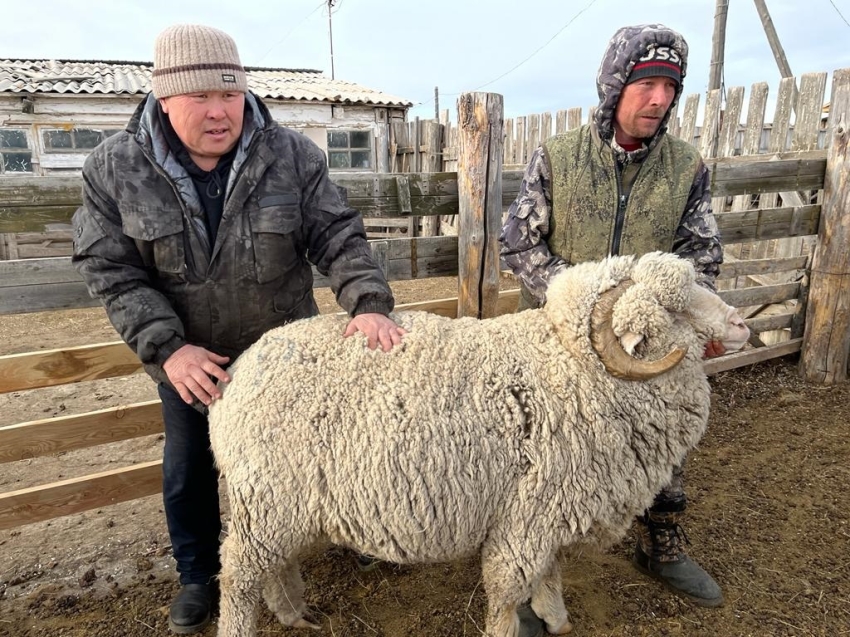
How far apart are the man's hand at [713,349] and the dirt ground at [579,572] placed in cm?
137

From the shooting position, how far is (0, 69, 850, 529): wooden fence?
2863 mm

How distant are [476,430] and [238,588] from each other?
1.12 metres

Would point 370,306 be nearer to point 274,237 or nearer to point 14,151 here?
point 274,237

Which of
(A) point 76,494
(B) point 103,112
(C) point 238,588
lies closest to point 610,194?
(C) point 238,588

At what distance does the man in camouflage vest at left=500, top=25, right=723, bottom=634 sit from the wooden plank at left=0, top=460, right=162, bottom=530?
229cm

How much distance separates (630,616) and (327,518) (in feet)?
5.40

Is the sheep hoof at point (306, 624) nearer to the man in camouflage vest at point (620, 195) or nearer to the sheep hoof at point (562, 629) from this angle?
the sheep hoof at point (562, 629)

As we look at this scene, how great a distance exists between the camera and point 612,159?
255 centimetres

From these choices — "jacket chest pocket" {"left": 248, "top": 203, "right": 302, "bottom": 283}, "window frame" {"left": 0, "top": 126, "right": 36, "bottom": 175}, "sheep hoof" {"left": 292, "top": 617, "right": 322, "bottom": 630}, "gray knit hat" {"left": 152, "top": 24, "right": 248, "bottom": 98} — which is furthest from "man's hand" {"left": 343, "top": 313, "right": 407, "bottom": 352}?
"window frame" {"left": 0, "top": 126, "right": 36, "bottom": 175}

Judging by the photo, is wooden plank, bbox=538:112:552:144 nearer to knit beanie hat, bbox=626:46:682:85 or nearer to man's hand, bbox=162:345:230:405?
knit beanie hat, bbox=626:46:682:85

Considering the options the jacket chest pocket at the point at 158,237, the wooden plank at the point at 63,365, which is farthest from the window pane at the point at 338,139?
the jacket chest pocket at the point at 158,237

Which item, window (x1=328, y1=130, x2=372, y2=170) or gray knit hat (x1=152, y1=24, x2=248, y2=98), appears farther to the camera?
window (x1=328, y1=130, x2=372, y2=170)

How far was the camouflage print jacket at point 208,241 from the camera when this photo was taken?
2.03 m

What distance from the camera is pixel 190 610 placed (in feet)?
8.35
